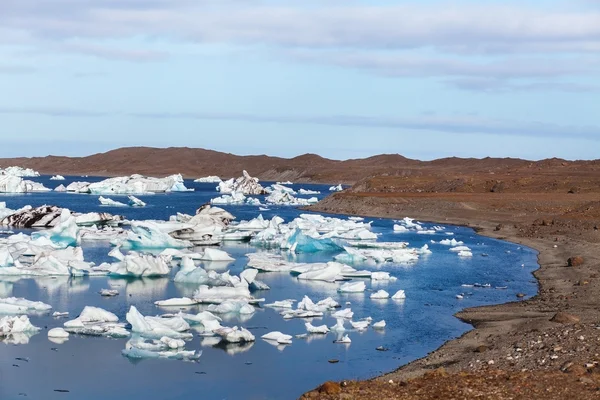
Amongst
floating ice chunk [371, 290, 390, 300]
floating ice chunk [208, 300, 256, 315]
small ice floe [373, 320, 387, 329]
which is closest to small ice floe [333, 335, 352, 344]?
small ice floe [373, 320, 387, 329]

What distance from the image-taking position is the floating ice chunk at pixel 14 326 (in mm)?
15789

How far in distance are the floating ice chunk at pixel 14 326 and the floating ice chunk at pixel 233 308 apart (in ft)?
13.5

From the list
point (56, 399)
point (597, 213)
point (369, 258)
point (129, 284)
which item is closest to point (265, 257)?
point (369, 258)

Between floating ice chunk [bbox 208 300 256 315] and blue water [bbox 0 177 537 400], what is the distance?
31cm

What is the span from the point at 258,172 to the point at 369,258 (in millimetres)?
120368

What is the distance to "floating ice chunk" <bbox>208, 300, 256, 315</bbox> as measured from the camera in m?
18.5

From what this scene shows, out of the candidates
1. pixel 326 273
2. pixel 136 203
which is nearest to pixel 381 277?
pixel 326 273

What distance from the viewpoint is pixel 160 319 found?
640 inches

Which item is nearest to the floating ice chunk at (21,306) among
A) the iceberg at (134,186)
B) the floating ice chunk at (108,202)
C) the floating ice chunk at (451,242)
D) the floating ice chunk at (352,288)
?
the floating ice chunk at (352,288)

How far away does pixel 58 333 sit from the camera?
15.7 metres

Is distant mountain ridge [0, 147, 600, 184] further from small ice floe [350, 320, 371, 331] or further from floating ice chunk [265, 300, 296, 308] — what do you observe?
small ice floe [350, 320, 371, 331]

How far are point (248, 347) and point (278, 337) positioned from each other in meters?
0.70

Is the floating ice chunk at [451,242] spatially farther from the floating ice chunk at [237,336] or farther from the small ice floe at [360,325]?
the floating ice chunk at [237,336]

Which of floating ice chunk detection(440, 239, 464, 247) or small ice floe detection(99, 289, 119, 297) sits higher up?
floating ice chunk detection(440, 239, 464, 247)
